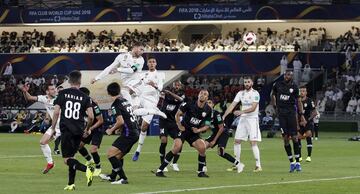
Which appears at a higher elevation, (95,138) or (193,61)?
(193,61)

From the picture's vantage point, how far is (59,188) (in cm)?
2031

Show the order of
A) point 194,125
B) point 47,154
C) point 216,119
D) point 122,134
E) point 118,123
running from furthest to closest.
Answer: point 47,154
point 216,119
point 194,125
point 122,134
point 118,123

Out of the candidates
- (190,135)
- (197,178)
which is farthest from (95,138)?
(197,178)

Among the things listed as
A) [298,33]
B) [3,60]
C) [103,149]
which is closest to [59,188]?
[103,149]

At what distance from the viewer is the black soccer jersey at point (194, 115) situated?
79.0 feet

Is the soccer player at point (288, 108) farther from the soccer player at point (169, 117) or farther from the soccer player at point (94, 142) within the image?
the soccer player at point (94, 142)

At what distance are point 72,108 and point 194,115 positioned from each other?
16.6 feet

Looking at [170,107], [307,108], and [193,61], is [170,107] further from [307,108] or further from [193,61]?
[193,61]

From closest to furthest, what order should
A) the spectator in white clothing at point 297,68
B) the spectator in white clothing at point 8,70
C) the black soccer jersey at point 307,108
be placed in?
the black soccer jersey at point 307,108 → the spectator in white clothing at point 297,68 → the spectator in white clothing at point 8,70

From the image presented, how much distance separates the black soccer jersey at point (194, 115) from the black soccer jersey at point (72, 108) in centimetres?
479

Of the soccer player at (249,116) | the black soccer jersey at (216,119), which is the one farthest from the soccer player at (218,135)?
the soccer player at (249,116)

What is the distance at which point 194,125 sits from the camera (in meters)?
24.1

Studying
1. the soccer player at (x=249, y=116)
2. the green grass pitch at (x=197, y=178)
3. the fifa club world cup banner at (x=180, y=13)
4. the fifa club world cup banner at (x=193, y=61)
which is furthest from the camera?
the fifa club world cup banner at (x=180, y=13)

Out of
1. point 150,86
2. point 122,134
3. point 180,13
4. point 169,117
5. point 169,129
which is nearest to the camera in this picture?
point 122,134
